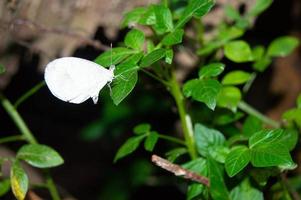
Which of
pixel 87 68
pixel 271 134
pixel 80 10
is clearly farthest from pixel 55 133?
pixel 271 134

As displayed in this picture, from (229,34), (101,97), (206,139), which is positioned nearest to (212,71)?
(206,139)

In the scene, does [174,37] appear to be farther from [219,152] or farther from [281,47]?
[281,47]

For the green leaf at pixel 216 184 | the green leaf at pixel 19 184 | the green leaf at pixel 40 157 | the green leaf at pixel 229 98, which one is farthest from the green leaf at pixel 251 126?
the green leaf at pixel 19 184

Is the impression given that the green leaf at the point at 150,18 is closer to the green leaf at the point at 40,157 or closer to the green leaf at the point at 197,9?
the green leaf at the point at 197,9

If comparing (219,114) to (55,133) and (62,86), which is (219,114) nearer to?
(62,86)

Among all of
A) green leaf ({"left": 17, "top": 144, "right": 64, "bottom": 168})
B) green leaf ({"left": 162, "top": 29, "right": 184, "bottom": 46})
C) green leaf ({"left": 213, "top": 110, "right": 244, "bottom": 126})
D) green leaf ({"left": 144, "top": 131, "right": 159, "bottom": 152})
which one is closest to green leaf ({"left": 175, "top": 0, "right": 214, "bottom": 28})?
green leaf ({"left": 162, "top": 29, "right": 184, "bottom": 46})

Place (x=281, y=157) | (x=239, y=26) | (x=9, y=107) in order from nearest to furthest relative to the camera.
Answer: (x=281, y=157) < (x=9, y=107) < (x=239, y=26)
